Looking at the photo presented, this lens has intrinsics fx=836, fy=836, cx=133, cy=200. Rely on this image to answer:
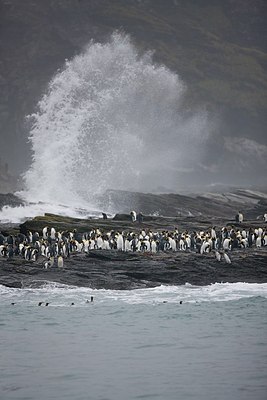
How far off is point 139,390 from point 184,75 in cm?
15386

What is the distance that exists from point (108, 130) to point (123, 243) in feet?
239

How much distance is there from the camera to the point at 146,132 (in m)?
144

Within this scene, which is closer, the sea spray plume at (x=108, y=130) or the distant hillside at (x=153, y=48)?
the sea spray plume at (x=108, y=130)

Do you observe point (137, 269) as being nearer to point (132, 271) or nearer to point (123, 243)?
point (132, 271)

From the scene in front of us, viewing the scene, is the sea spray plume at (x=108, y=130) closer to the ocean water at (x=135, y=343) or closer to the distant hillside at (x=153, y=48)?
the distant hillside at (x=153, y=48)

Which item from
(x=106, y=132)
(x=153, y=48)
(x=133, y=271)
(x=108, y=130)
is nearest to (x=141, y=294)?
(x=133, y=271)

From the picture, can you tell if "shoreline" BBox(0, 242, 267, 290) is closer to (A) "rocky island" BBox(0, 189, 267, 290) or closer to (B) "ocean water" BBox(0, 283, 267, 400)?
(A) "rocky island" BBox(0, 189, 267, 290)

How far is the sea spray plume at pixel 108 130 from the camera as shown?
82000mm

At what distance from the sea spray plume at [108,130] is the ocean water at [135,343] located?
4038cm

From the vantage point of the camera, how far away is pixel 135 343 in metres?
21.8

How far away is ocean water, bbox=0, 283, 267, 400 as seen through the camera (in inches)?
701

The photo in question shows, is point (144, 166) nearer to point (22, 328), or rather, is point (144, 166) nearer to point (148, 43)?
point (148, 43)

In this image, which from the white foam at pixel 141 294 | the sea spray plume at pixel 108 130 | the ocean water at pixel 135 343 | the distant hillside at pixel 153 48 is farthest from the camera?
the distant hillside at pixel 153 48

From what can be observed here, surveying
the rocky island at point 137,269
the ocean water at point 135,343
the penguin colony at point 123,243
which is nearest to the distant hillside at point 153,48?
the penguin colony at point 123,243
